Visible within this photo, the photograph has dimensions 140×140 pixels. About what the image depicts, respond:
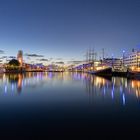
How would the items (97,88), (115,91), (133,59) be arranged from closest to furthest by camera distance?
(115,91) < (97,88) < (133,59)

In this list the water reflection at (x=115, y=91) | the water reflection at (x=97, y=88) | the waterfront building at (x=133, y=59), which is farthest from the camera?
the waterfront building at (x=133, y=59)

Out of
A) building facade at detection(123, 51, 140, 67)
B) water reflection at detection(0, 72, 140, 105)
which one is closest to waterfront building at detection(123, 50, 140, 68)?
building facade at detection(123, 51, 140, 67)

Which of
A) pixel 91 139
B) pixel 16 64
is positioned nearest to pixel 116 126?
pixel 91 139

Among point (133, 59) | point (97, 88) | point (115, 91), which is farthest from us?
point (133, 59)

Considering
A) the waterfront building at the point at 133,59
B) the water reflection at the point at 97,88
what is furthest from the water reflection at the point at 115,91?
the waterfront building at the point at 133,59

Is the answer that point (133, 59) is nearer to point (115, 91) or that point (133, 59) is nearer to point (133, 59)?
point (133, 59)

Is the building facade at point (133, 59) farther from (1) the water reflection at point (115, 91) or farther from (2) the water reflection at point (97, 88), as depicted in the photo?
(1) the water reflection at point (115, 91)

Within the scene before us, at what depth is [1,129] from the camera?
9055 mm

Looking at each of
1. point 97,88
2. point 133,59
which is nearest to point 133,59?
point 133,59

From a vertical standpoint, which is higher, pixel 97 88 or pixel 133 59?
pixel 133 59

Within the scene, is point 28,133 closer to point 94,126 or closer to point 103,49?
point 94,126

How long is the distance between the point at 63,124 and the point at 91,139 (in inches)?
91.8

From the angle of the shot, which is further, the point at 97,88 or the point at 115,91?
the point at 97,88

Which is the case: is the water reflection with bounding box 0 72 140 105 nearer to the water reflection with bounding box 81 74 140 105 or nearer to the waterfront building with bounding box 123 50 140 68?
the water reflection with bounding box 81 74 140 105
